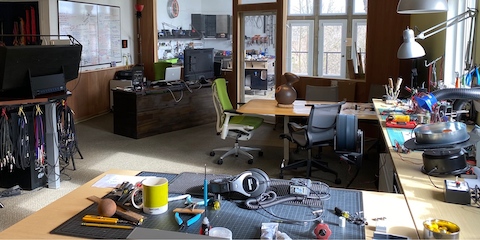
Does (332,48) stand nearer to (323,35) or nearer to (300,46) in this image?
(323,35)

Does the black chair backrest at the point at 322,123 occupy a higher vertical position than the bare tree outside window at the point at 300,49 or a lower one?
lower

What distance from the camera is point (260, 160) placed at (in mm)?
5980

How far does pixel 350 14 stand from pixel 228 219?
6.46 metres

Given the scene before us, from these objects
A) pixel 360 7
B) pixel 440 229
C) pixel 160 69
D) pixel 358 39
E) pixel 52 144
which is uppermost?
pixel 360 7

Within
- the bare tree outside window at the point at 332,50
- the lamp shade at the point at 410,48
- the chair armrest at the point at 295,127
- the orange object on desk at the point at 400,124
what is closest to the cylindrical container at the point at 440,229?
the orange object on desk at the point at 400,124

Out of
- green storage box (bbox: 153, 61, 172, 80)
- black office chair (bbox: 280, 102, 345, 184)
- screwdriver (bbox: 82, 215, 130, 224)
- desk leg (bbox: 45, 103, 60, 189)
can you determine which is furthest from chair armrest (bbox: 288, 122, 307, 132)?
green storage box (bbox: 153, 61, 172, 80)

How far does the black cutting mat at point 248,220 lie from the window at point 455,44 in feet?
11.1

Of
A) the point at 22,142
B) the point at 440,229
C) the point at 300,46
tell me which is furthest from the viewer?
the point at 300,46

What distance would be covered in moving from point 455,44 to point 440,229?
3892mm

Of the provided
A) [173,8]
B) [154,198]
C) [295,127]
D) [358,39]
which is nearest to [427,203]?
[154,198]

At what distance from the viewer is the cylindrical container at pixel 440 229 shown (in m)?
1.65

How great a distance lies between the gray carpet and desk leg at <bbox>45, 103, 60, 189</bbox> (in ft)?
0.35

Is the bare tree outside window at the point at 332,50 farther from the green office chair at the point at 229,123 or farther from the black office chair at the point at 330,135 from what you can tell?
the black office chair at the point at 330,135

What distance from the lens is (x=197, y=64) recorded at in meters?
7.49
